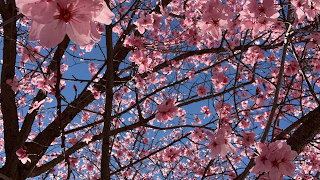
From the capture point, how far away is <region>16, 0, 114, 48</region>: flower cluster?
647 mm

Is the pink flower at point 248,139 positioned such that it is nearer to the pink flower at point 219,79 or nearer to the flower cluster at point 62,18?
the pink flower at point 219,79

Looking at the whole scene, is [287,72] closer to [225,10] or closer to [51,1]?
[225,10]

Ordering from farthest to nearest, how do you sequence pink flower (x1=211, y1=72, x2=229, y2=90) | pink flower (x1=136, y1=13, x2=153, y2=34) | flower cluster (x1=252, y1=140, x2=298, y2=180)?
pink flower (x1=211, y1=72, x2=229, y2=90)
pink flower (x1=136, y1=13, x2=153, y2=34)
flower cluster (x1=252, y1=140, x2=298, y2=180)

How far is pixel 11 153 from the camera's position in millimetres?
2646

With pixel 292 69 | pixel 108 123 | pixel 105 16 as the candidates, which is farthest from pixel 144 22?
pixel 292 69

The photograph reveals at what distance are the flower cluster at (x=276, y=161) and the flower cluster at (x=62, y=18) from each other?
1153 mm

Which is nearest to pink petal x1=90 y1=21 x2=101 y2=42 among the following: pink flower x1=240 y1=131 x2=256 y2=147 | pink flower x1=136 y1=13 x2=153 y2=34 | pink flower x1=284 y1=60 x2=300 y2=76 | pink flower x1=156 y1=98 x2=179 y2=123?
pink flower x1=156 y1=98 x2=179 y2=123

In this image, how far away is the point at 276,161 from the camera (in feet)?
4.32

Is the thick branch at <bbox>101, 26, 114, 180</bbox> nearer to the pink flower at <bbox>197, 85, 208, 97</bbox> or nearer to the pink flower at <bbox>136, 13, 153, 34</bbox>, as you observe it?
the pink flower at <bbox>136, 13, 153, 34</bbox>

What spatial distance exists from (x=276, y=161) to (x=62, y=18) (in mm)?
1349

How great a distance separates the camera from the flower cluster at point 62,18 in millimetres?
647

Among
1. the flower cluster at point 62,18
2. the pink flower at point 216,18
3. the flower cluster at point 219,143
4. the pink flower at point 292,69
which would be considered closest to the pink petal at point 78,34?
the flower cluster at point 62,18

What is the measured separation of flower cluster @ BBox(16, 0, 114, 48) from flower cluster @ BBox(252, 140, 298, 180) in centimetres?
115

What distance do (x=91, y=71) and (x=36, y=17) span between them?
4.96 meters
